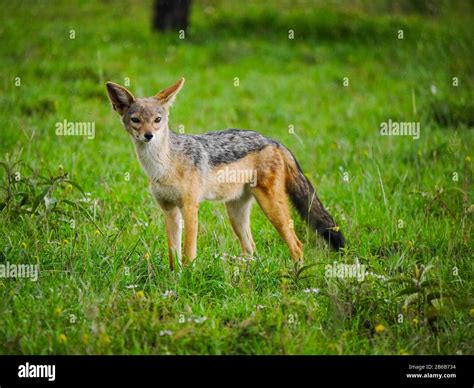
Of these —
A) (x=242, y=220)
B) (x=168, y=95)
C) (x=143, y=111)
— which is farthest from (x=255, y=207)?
(x=143, y=111)

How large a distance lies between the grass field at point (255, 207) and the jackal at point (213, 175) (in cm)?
24

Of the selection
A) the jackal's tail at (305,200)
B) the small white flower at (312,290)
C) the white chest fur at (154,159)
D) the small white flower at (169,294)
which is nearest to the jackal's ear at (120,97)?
the white chest fur at (154,159)

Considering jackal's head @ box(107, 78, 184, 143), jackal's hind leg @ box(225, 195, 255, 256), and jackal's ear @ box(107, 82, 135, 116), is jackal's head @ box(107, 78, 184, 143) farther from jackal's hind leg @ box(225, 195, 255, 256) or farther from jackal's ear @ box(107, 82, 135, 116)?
jackal's hind leg @ box(225, 195, 255, 256)

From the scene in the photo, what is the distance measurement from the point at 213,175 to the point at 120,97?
44.8 inches

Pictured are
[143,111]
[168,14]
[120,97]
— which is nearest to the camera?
[143,111]

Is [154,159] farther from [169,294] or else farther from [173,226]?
[169,294]

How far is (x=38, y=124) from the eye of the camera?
9953 mm

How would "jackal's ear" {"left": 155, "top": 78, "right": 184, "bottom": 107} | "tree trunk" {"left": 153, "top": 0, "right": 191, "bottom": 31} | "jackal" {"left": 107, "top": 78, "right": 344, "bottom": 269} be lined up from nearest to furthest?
1. "jackal" {"left": 107, "top": 78, "right": 344, "bottom": 269}
2. "jackal's ear" {"left": 155, "top": 78, "right": 184, "bottom": 107}
3. "tree trunk" {"left": 153, "top": 0, "right": 191, "bottom": 31}

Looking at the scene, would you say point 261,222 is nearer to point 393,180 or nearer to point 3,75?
point 393,180

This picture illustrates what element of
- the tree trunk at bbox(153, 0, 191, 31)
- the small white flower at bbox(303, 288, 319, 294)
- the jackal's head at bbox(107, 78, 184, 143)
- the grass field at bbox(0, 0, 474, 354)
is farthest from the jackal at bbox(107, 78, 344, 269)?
the tree trunk at bbox(153, 0, 191, 31)

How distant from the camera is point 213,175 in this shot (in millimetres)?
6859

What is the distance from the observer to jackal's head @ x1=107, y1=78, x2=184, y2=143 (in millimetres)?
6410

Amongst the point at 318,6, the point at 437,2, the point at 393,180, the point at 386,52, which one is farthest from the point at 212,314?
the point at 437,2

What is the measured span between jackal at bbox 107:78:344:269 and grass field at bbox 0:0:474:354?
0.24 meters
